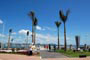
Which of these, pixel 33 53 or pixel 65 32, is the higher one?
pixel 65 32

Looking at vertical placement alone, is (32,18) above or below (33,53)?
above

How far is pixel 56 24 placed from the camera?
52.1 meters

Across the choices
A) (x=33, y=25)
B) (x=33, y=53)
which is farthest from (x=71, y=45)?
(x=33, y=53)

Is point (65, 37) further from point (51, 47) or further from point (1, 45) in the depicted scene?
point (1, 45)

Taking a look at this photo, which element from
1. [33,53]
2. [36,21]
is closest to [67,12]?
[36,21]

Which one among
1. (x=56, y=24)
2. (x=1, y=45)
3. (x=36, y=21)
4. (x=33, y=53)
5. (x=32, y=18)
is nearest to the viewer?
(x=33, y=53)

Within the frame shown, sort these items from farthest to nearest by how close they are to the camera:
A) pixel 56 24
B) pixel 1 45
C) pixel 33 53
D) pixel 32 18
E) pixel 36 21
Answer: pixel 56 24 → pixel 1 45 → pixel 36 21 → pixel 32 18 → pixel 33 53

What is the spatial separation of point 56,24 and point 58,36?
17.7ft

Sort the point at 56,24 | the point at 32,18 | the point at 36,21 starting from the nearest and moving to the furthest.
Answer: the point at 32,18
the point at 36,21
the point at 56,24

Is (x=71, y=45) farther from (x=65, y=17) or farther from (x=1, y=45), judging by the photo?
(x=1, y=45)

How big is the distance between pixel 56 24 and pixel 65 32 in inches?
665

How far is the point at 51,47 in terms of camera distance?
46.4 m

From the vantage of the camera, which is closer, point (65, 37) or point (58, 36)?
point (65, 37)

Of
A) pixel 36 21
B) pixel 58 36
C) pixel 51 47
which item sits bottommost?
pixel 51 47
